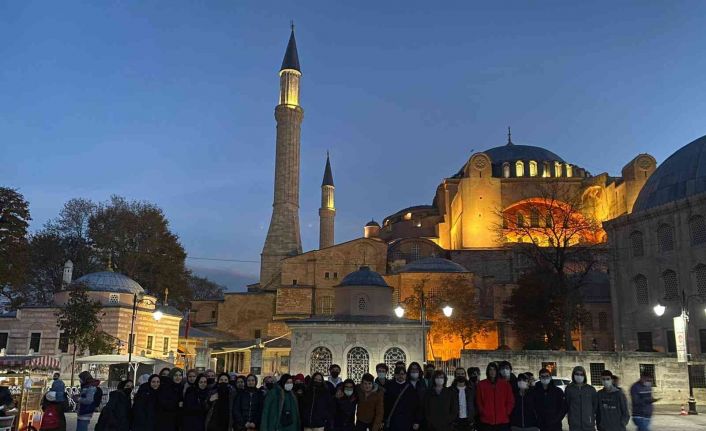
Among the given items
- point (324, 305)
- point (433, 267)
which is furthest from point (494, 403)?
point (324, 305)

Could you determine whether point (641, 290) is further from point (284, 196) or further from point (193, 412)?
point (193, 412)

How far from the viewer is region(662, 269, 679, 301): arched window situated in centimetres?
2684

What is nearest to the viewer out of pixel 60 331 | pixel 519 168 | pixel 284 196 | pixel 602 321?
pixel 60 331

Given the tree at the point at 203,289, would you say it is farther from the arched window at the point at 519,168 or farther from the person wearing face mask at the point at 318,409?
the person wearing face mask at the point at 318,409

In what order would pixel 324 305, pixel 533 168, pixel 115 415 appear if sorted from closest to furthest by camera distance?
1. pixel 115 415
2. pixel 324 305
3. pixel 533 168

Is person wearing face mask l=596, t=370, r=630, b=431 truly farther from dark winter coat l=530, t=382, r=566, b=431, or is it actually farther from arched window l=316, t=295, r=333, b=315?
arched window l=316, t=295, r=333, b=315

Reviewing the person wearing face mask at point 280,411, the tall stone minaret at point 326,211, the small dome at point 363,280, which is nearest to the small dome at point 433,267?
the small dome at point 363,280

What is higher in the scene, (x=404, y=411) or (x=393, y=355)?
(x=393, y=355)

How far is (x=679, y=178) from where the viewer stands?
28.4 m

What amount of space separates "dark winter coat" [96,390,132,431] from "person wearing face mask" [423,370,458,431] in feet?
12.3

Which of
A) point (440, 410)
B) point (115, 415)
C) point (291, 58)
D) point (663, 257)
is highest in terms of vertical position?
point (291, 58)

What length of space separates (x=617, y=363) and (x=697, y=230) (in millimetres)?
7890

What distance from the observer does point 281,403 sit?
7992 mm

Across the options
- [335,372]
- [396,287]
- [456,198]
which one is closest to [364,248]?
[396,287]
